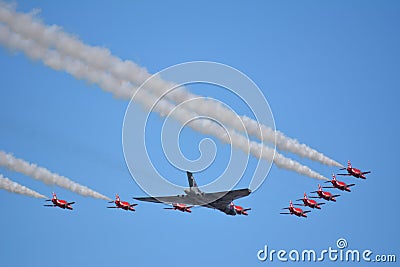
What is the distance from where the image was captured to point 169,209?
85438mm

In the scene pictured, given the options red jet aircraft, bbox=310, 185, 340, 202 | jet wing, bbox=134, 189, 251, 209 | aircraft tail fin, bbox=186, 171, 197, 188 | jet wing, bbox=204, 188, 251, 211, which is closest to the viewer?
jet wing, bbox=204, 188, 251, 211

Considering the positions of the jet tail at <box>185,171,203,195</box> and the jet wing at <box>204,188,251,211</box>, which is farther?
the jet tail at <box>185,171,203,195</box>

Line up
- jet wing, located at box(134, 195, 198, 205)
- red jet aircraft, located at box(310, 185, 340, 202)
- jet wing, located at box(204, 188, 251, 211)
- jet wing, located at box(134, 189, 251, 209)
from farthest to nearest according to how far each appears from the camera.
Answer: red jet aircraft, located at box(310, 185, 340, 202) → jet wing, located at box(134, 195, 198, 205) → jet wing, located at box(134, 189, 251, 209) → jet wing, located at box(204, 188, 251, 211)

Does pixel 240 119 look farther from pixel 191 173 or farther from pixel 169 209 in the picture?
pixel 169 209

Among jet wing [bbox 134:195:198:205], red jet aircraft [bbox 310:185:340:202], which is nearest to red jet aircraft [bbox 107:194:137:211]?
jet wing [bbox 134:195:198:205]

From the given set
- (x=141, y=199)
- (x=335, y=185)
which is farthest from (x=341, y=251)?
(x=141, y=199)

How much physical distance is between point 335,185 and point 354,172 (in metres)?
2.66

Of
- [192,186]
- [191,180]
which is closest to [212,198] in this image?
[192,186]

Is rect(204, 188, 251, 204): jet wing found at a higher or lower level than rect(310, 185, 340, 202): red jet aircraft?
lower

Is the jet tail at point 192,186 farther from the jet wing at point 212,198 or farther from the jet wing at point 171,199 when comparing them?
the jet wing at point 171,199

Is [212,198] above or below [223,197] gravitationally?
below

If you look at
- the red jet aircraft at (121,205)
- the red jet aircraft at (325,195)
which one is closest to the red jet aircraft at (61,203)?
the red jet aircraft at (121,205)

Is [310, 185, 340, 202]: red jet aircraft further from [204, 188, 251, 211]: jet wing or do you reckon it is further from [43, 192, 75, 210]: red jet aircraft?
[43, 192, 75, 210]: red jet aircraft

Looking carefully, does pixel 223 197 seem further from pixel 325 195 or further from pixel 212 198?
pixel 325 195
